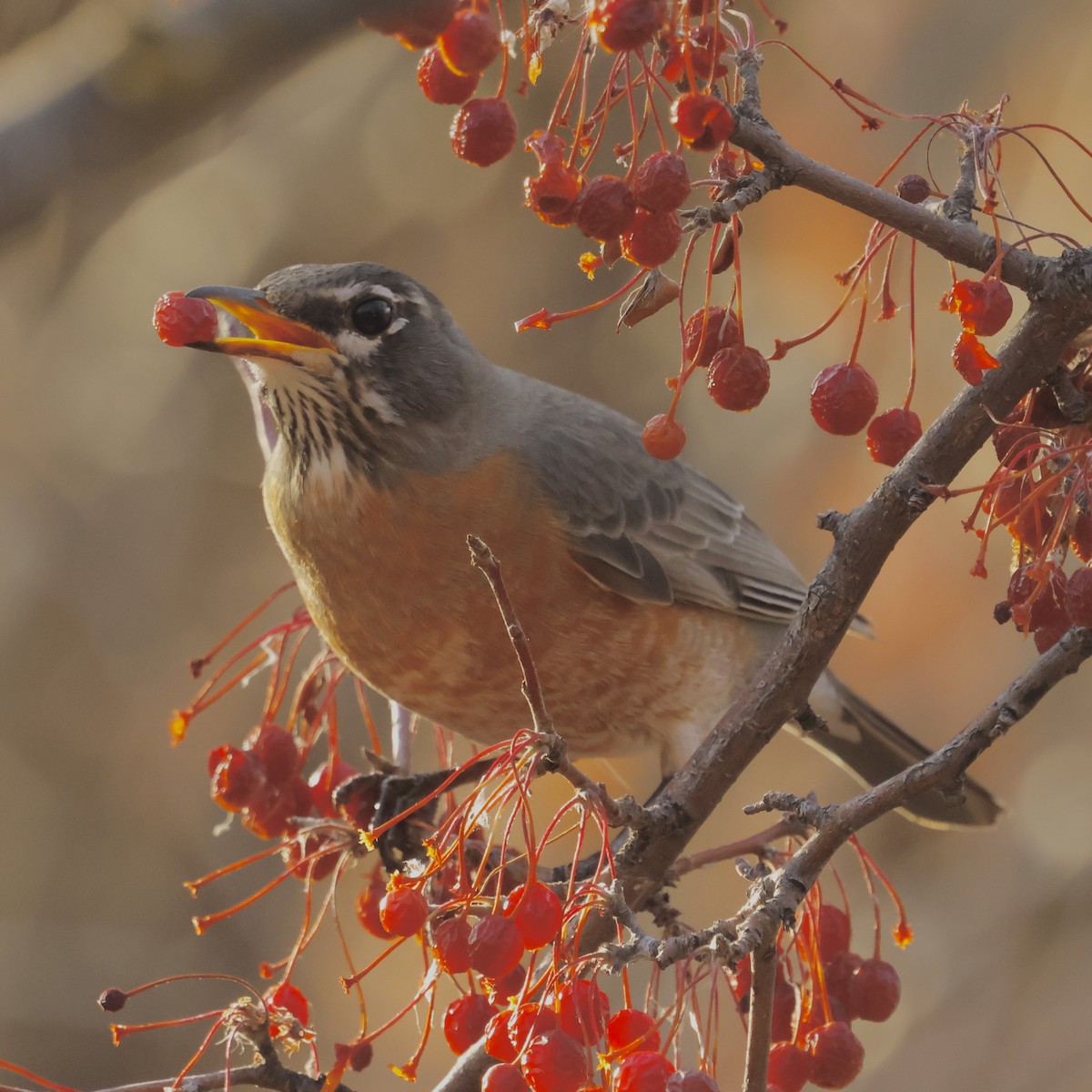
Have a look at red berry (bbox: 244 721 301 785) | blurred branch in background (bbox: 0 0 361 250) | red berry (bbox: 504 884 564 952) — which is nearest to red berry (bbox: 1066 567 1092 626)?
red berry (bbox: 504 884 564 952)

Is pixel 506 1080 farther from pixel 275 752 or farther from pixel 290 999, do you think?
pixel 275 752

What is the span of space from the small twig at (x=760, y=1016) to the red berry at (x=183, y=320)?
1.54 m

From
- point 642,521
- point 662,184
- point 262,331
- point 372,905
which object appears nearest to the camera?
point 662,184

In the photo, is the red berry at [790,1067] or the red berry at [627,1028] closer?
the red berry at [627,1028]

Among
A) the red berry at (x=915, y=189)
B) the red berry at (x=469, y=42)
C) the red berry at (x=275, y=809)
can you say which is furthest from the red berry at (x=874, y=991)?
the red berry at (x=469, y=42)

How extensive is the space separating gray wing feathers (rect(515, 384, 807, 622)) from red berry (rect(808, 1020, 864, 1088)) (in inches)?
58.4

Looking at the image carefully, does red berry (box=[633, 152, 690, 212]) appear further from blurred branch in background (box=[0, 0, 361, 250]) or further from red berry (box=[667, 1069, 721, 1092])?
red berry (box=[667, 1069, 721, 1092])

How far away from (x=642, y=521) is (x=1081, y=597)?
2021mm

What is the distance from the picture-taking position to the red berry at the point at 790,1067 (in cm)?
230

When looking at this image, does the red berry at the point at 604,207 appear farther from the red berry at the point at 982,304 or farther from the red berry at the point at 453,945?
the red berry at the point at 453,945

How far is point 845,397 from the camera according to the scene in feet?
7.65

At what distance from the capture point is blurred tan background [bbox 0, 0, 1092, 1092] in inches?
246

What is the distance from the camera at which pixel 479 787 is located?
201 centimetres

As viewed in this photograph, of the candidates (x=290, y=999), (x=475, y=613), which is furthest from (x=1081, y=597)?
(x=475, y=613)
